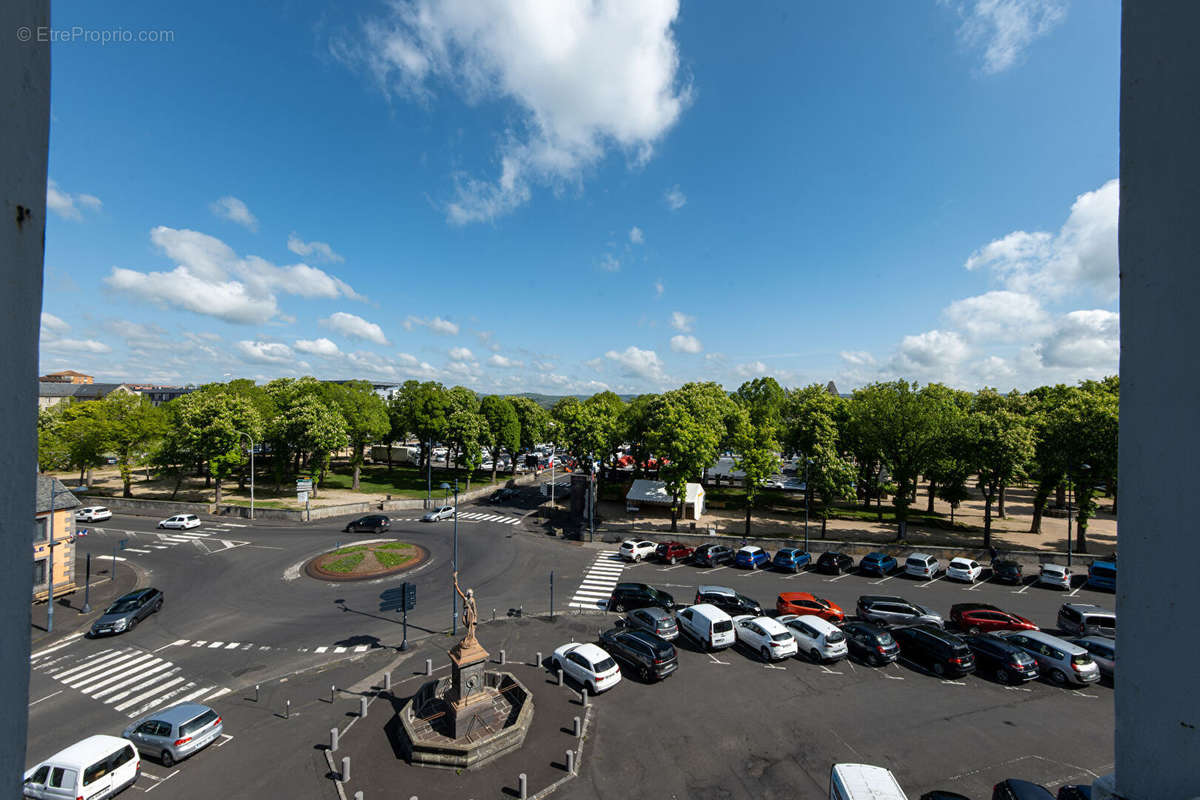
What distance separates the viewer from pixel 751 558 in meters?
32.0

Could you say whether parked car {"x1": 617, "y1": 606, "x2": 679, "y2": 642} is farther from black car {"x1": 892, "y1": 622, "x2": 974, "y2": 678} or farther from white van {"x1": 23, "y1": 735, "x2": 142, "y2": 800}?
white van {"x1": 23, "y1": 735, "x2": 142, "y2": 800}

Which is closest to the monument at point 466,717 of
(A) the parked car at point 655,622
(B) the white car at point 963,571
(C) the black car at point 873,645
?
(A) the parked car at point 655,622

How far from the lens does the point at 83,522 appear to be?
40.4 m

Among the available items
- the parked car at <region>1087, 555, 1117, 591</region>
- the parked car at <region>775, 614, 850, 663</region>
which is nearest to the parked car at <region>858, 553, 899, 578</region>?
the parked car at <region>1087, 555, 1117, 591</region>

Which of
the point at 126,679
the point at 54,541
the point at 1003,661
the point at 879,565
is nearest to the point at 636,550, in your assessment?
the point at 879,565

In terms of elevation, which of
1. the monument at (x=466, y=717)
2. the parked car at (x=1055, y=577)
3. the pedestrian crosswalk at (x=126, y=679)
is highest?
the parked car at (x=1055, y=577)

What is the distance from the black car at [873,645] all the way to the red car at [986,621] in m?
5.05

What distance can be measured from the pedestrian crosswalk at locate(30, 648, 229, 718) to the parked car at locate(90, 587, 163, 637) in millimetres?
1418

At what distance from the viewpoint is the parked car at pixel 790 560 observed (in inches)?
1230

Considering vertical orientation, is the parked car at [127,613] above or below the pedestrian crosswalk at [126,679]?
above

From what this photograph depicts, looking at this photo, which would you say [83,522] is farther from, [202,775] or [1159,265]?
[1159,265]

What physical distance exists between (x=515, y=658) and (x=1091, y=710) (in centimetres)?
1868

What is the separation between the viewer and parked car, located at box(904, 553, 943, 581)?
98.0 ft

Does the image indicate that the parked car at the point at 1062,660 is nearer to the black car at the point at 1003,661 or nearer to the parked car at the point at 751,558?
the black car at the point at 1003,661
